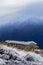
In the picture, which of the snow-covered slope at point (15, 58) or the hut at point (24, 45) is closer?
the snow-covered slope at point (15, 58)

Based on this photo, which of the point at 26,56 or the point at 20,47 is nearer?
the point at 26,56

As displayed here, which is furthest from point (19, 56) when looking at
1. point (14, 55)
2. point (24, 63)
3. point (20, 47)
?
point (20, 47)

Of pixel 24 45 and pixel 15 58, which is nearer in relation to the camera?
pixel 15 58

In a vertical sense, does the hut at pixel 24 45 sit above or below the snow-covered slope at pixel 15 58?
above

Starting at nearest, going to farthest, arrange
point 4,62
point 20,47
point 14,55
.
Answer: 1. point 4,62
2. point 14,55
3. point 20,47

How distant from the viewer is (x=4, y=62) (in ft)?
43.8

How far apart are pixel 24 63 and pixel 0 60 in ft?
3.53

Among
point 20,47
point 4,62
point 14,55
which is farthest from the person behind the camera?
point 20,47

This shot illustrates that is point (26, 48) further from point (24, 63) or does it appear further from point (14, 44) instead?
point (24, 63)

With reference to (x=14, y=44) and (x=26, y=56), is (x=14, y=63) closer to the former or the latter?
(x=26, y=56)

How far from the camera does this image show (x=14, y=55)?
48.0 feet

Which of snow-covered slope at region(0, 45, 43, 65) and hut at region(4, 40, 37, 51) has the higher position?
hut at region(4, 40, 37, 51)

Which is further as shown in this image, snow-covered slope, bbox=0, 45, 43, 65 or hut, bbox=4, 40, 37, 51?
hut, bbox=4, 40, 37, 51

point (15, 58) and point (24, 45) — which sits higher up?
point (24, 45)
